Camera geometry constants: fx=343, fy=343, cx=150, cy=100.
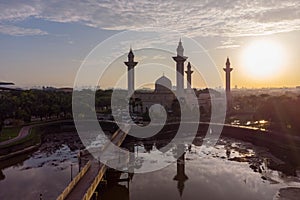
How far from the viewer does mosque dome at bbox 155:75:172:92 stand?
60.5 metres

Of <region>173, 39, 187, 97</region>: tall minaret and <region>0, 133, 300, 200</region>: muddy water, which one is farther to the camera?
<region>173, 39, 187, 97</region>: tall minaret

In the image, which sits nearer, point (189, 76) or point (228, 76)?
point (228, 76)

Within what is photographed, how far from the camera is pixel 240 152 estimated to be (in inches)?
1150

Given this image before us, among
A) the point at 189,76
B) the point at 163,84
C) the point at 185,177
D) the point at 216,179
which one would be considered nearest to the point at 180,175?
the point at 185,177

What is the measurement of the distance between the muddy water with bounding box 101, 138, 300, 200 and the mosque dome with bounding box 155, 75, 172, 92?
32.6m

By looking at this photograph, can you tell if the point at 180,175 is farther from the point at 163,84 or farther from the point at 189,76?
the point at 189,76

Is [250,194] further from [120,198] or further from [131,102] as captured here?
[131,102]

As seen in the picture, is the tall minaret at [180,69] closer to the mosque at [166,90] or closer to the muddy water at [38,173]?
the mosque at [166,90]

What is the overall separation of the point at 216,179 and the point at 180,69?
39227 mm

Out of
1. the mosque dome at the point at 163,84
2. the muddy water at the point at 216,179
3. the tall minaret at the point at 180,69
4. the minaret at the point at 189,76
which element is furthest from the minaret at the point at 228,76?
the muddy water at the point at 216,179

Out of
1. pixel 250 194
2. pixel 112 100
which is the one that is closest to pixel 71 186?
pixel 250 194

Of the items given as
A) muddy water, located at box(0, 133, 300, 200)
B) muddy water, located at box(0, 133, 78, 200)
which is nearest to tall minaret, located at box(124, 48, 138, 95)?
muddy water, located at box(0, 133, 78, 200)

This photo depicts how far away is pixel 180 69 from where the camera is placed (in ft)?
193

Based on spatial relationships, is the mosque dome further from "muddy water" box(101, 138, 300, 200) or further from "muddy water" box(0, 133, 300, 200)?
"muddy water" box(101, 138, 300, 200)
